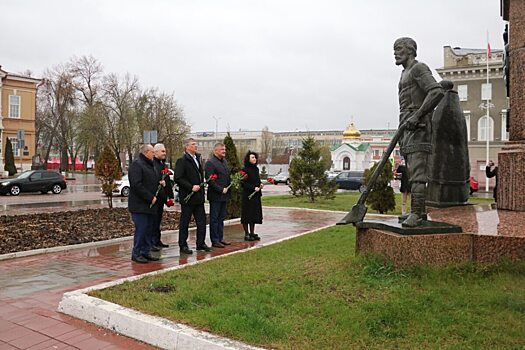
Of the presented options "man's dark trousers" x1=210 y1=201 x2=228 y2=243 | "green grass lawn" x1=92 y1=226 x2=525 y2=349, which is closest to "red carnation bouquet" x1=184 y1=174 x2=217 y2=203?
"man's dark trousers" x1=210 y1=201 x2=228 y2=243

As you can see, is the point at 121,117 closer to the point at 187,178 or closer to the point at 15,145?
the point at 15,145

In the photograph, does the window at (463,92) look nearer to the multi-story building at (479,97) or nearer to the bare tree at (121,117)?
the multi-story building at (479,97)

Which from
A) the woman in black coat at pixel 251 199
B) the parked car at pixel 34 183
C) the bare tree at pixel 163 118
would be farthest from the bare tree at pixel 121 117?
the woman in black coat at pixel 251 199

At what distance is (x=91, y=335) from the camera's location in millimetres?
4172

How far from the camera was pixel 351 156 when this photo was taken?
76.8 meters

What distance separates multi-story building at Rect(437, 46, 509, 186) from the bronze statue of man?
37.2 metres

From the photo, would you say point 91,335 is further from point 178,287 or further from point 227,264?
point 227,264

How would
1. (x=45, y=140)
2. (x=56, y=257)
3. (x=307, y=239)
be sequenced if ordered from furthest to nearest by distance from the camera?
(x=45, y=140), (x=307, y=239), (x=56, y=257)

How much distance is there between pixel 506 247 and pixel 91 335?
3.92 m

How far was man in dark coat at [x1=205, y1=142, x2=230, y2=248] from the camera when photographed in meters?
8.34

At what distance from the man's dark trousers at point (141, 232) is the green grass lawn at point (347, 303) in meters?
1.37

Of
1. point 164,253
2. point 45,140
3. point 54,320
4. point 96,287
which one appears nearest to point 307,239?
point 164,253

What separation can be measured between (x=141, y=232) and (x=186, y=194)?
3.58ft

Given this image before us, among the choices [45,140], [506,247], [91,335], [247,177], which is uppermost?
[45,140]
